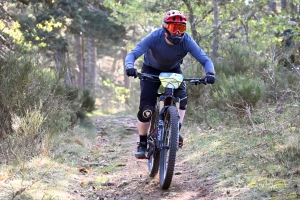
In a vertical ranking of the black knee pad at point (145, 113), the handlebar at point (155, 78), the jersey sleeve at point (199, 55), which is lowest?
the black knee pad at point (145, 113)

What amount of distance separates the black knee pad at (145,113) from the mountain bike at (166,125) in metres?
0.11

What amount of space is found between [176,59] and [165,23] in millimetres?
461

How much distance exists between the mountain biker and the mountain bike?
0.14 meters

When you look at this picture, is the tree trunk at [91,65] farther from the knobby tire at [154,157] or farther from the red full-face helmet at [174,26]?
the red full-face helmet at [174,26]

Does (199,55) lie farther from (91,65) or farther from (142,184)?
(91,65)

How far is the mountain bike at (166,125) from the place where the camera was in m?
3.86

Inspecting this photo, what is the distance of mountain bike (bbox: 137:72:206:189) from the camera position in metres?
3.86

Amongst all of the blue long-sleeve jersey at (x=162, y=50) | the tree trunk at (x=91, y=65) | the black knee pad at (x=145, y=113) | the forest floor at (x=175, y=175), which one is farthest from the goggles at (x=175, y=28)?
the tree trunk at (x=91, y=65)

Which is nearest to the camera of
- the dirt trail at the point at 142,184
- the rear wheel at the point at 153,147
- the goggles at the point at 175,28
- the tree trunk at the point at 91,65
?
the dirt trail at the point at 142,184

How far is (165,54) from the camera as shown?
4328 millimetres

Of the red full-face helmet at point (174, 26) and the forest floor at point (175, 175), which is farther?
the red full-face helmet at point (174, 26)

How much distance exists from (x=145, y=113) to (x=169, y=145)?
703mm

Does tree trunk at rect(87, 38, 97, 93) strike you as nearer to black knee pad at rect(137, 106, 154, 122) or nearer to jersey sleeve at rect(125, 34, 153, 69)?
black knee pad at rect(137, 106, 154, 122)

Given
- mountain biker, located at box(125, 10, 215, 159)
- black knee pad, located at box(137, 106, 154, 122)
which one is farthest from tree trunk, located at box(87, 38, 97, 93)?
mountain biker, located at box(125, 10, 215, 159)
